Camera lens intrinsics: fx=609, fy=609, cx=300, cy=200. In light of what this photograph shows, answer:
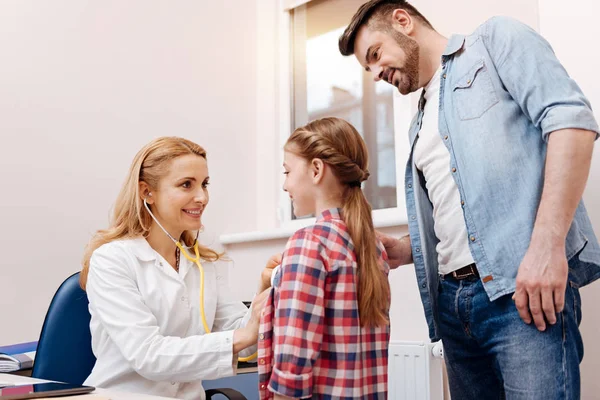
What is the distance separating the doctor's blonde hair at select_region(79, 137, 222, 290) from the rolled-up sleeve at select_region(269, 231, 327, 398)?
0.57 metres

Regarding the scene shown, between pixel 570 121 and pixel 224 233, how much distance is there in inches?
86.8

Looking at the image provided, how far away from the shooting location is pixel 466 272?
1.30m

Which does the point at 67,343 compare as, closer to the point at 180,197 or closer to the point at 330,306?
the point at 180,197

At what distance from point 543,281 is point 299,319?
0.45 meters

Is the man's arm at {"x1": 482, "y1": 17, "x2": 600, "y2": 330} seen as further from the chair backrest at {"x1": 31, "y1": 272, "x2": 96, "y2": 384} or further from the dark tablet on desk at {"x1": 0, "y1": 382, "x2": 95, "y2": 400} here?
the chair backrest at {"x1": 31, "y1": 272, "x2": 96, "y2": 384}

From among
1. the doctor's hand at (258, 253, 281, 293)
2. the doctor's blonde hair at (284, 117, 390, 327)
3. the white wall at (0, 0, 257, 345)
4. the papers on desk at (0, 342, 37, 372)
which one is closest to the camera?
A: the doctor's blonde hair at (284, 117, 390, 327)

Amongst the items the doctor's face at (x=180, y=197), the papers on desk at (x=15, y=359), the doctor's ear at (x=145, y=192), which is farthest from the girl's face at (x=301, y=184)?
the papers on desk at (x=15, y=359)

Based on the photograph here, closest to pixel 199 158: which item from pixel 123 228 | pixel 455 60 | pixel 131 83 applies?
pixel 123 228

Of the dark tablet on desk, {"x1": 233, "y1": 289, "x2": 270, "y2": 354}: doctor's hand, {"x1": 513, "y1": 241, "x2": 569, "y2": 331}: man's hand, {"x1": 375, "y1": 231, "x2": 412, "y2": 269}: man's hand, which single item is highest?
{"x1": 375, "y1": 231, "x2": 412, "y2": 269}: man's hand

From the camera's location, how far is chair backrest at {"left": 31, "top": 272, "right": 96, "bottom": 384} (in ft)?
5.21

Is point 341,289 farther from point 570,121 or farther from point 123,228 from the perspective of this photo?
point 123,228

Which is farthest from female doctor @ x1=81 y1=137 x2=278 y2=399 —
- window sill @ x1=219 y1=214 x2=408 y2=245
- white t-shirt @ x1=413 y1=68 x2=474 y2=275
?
window sill @ x1=219 y1=214 x2=408 y2=245

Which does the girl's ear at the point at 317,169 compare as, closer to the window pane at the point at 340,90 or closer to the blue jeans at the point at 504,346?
the blue jeans at the point at 504,346

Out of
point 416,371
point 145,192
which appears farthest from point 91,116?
point 416,371
